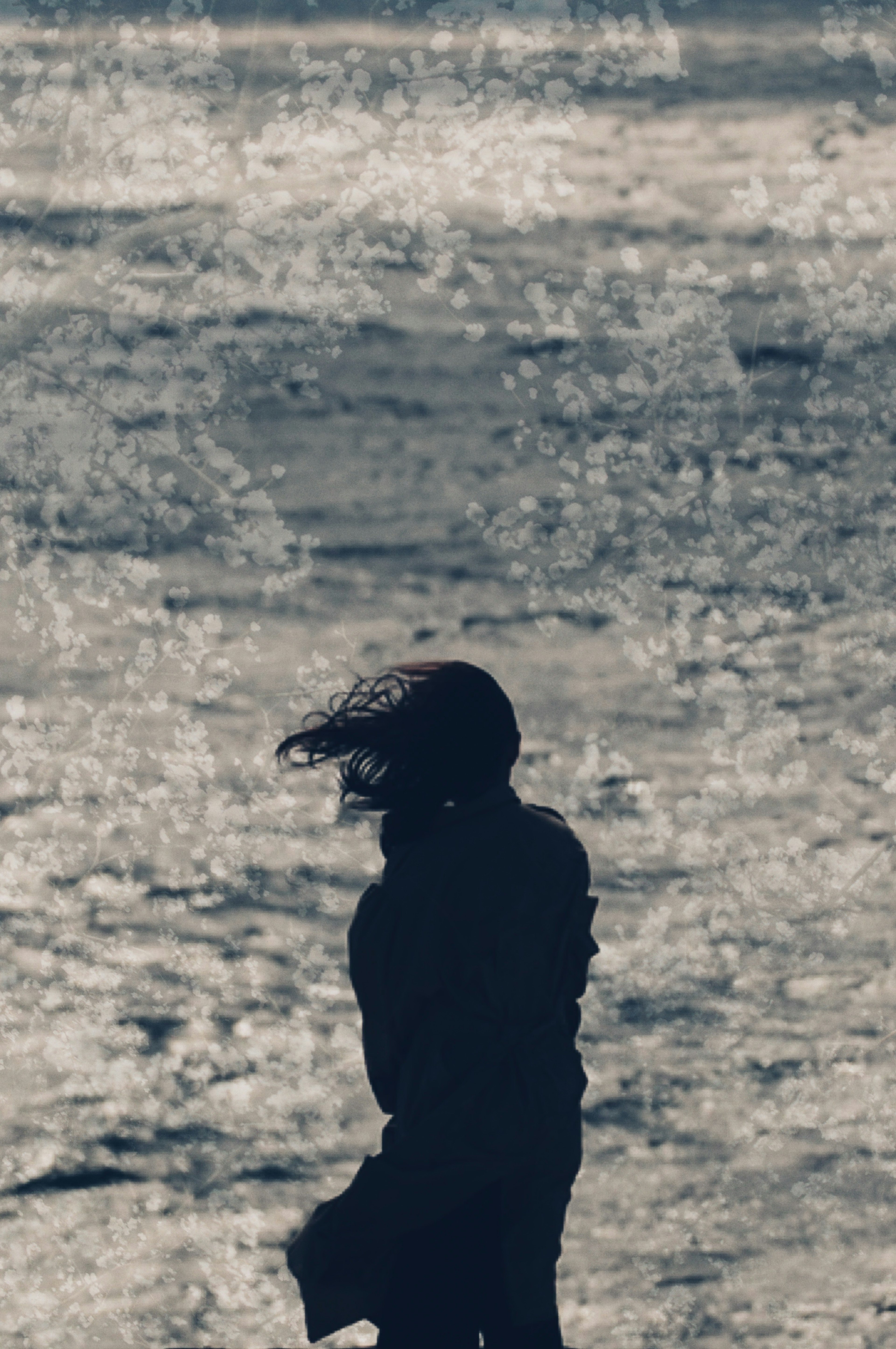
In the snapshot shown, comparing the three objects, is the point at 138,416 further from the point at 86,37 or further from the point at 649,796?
the point at 649,796

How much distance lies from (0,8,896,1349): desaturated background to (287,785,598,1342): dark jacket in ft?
0.76

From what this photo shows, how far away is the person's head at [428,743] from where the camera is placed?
0.62 meters

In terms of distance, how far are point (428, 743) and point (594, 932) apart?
334mm

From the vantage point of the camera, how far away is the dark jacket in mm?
608

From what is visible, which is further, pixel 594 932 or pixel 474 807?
pixel 594 932

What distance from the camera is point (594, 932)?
866 mm

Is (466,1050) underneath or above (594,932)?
above

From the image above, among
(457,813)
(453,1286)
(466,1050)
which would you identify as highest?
(457,813)

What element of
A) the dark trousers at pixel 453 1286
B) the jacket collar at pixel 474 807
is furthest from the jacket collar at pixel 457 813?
the dark trousers at pixel 453 1286

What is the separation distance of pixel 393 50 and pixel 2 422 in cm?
45
